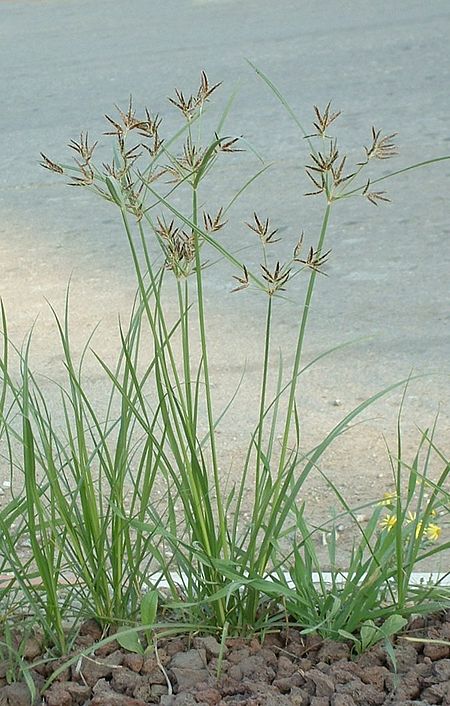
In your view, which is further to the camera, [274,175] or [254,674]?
[274,175]

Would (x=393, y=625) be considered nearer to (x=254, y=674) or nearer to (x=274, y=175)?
(x=254, y=674)

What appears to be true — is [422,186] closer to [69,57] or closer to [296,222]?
[296,222]

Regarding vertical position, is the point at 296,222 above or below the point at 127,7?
below

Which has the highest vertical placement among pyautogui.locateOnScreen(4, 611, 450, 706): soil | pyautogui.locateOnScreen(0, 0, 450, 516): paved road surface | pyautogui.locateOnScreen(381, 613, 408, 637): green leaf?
pyautogui.locateOnScreen(0, 0, 450, 516): paved road surface

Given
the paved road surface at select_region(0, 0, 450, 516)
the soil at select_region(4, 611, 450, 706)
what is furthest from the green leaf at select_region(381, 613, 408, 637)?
the paved road surface at select_region(0, 0, 450, 516)

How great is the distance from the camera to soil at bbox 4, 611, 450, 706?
66.2 inches

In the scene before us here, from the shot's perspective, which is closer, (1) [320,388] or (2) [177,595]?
(2) [177,595]

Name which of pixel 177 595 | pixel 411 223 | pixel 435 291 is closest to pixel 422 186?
pixel 411 223

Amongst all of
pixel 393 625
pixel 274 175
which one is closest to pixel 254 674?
pixel 393 625

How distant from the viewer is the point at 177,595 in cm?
187

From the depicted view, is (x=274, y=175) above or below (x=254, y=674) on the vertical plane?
above

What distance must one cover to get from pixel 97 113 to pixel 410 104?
6.23 feet

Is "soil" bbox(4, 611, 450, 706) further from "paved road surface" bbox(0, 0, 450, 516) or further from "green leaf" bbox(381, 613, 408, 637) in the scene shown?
"paved road surface" bbox(0, 0, 450, 516)

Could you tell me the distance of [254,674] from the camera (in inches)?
68.9
